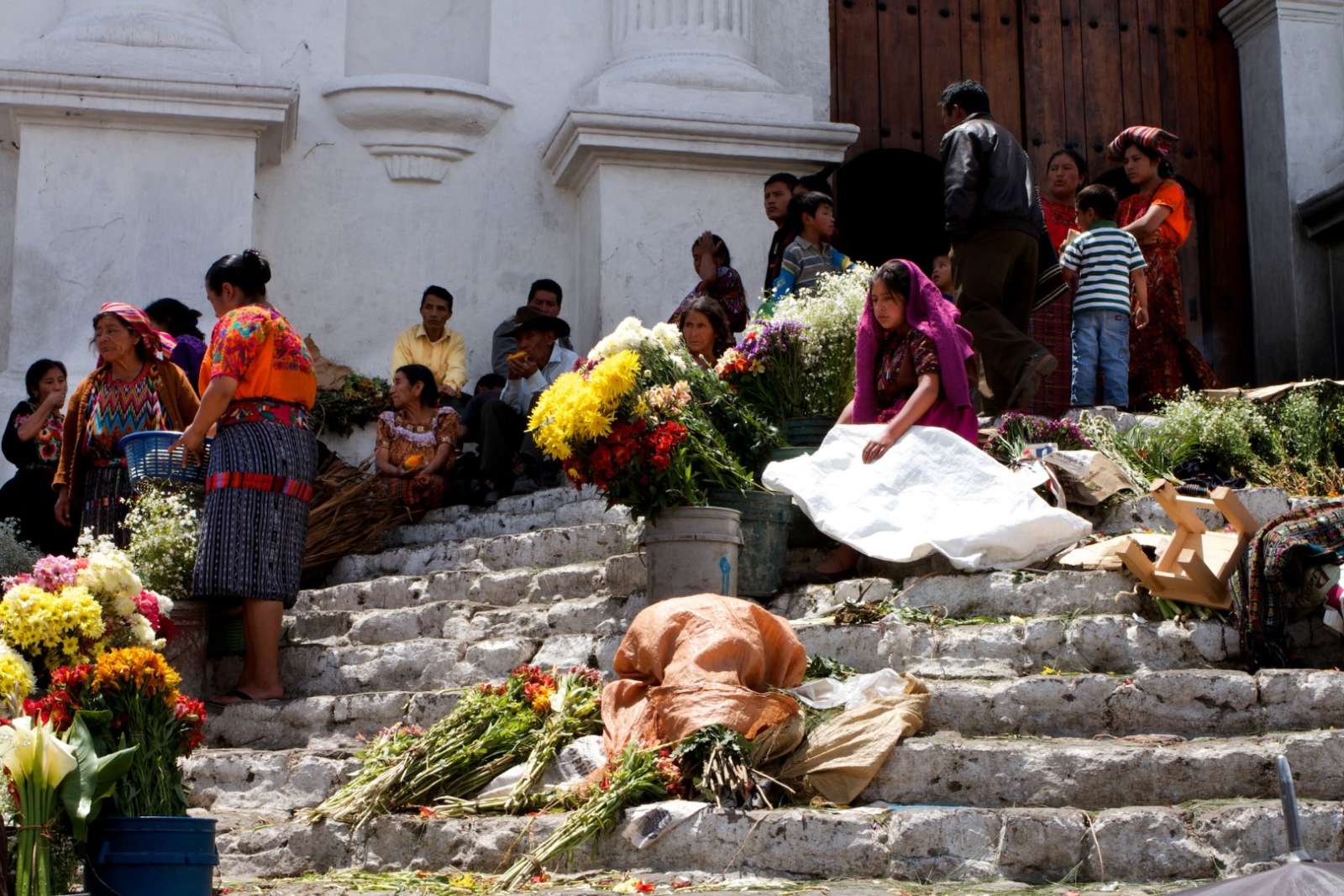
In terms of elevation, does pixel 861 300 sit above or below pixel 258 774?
above

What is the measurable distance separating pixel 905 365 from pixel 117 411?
138 inches

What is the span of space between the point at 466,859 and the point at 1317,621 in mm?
3257

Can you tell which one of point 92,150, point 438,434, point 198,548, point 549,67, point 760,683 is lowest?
point 760,683

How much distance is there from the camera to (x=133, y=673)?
5055 millimetres

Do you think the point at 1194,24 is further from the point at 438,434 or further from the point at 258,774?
the point at 258,774

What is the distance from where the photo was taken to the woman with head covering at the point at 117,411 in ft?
26.1

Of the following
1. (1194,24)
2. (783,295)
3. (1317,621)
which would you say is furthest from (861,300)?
(1194,24)

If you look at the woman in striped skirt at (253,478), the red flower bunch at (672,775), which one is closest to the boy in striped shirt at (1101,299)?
the woman in striped skirt at (253,478)

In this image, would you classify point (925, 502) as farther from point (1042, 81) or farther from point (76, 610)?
point (1042, 81)

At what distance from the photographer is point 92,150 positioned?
11.6 metres

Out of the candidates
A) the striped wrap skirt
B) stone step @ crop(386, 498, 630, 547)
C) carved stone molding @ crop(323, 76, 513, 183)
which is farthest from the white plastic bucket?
carved stone molding @ crop(323, 76, 513, 183)

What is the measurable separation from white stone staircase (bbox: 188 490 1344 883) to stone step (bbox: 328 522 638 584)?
30 millimetres

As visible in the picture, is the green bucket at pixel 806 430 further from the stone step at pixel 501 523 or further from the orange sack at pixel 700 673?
the orange sack at pixel 700 673

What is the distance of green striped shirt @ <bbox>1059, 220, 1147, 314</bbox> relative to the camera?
9.54 metres
